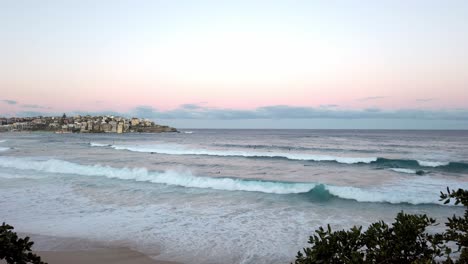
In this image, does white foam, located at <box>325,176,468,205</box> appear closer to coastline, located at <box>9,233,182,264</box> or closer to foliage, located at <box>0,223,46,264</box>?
coastline, located at <box>9,233,182,264</box>

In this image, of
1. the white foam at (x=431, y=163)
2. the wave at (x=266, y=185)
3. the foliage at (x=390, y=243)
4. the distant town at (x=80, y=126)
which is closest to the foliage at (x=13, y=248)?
the foliage at (x=390, y=243)

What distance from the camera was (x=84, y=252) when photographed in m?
7.84

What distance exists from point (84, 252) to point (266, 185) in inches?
412

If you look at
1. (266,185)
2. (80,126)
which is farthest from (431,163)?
A: (80,126)

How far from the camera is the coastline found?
24.1 feet

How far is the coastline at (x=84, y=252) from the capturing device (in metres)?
7.35

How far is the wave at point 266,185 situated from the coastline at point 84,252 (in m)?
8.96

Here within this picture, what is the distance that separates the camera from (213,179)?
731 inches

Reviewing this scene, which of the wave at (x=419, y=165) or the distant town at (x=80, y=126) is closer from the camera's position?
the wave at (x=419, y=165)

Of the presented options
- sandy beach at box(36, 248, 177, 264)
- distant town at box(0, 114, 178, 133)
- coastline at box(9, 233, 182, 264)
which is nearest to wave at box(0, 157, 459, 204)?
coastline at box(9, 233, 182, 264)

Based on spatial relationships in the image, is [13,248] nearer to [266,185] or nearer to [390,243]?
[390,243]

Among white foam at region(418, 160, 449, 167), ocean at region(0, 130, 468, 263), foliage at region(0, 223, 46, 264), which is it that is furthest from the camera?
white foam at region(418, 160, 449, 167)

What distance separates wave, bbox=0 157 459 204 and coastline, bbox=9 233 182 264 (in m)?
8.96

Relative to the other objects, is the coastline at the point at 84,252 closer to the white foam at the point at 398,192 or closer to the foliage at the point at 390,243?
the foliage at the point at 390,243
